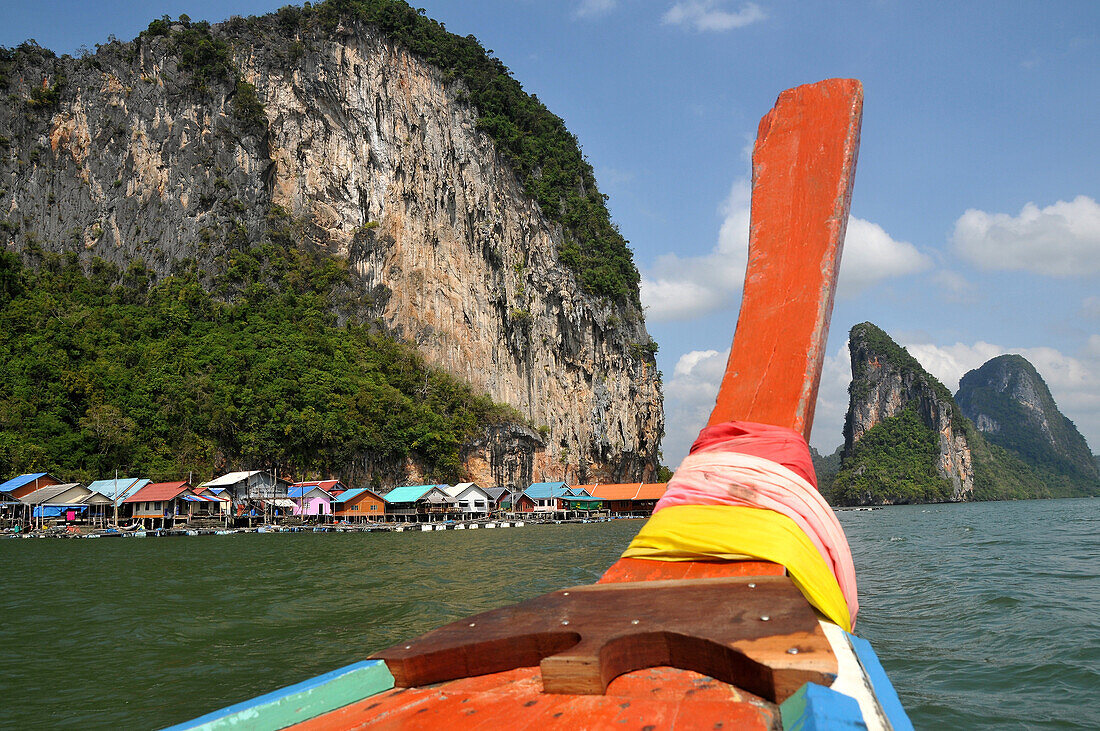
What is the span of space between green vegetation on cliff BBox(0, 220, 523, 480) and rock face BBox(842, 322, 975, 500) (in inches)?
2971

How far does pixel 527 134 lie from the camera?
56.6 m

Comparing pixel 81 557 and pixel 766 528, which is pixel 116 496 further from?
pixel 766 528

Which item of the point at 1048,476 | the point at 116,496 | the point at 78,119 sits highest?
the point at 78,119

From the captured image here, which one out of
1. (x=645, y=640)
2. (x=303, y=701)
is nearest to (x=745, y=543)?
(x=645, y=640)

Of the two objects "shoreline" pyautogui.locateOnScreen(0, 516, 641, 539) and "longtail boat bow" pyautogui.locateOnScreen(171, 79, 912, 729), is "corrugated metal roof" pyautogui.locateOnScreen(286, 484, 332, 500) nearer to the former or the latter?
"shoreline" pyautogui.locateOnScreen(0, 516, 641, 539)

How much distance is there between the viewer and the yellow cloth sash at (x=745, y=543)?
118 centimetres

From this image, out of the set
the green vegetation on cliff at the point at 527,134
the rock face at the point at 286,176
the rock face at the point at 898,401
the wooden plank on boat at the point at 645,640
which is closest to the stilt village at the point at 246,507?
the rock face at the point at 286,176

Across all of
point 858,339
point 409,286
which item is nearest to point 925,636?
point 409,286

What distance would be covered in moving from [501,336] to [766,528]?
4833 cm

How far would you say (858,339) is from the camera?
112 m

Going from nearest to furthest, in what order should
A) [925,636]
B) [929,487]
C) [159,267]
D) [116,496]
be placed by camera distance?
[925,636] < [116,496] < [159,267] < [929,487]

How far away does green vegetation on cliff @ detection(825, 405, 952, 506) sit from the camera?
92938 millimetres

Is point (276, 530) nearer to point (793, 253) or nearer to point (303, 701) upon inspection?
point (303, 701)

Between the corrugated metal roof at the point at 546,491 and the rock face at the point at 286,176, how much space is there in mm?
2424
